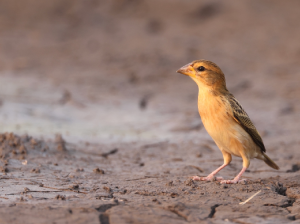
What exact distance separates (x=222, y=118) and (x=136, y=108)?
17.3 feet

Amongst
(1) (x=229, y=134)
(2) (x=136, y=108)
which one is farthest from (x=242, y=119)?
(2) (x=136, y=108)

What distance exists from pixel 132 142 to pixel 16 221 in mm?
3869

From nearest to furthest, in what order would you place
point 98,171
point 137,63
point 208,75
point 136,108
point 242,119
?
1. point 242,119
2. point 208,75
3. point 98,171
4. point 136,108
5. point 137,63

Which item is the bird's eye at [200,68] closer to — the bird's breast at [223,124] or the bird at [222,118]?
the bird at [222,118]

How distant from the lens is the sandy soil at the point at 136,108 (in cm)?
401

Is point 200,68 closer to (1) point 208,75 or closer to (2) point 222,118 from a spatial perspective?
(1) point 208,75

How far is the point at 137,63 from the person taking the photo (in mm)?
12859

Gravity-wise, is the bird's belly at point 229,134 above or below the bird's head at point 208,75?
below

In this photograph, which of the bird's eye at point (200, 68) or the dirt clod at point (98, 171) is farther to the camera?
the dirt clod at point (98, 171)

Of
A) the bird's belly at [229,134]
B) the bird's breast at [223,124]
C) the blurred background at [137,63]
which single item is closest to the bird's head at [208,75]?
the bird's breast at [223,124]

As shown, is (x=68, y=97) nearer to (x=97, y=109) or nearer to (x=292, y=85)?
(x=97, y=109)

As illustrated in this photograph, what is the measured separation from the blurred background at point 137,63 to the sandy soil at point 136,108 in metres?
0.03

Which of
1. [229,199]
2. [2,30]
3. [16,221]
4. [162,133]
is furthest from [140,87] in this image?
[16,221]

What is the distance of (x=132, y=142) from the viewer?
7148mm
